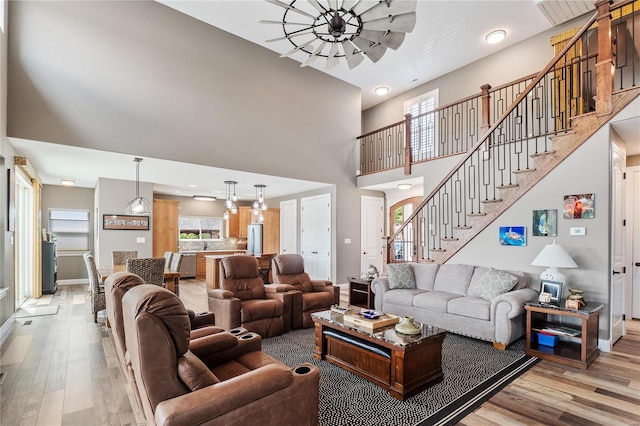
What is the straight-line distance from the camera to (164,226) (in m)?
8.98

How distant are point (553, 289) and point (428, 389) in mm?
2116

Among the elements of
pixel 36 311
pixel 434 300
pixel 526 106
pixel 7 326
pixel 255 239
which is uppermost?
pixel 526 106

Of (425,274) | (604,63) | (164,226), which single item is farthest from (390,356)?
(164,226)

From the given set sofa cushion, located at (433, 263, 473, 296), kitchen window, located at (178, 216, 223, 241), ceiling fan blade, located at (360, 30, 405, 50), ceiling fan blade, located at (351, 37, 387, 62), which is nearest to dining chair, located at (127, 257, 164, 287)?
ceiling fan blade, located at (351, 37, 387, 62)

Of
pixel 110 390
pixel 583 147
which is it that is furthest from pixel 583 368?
pixel 110 390

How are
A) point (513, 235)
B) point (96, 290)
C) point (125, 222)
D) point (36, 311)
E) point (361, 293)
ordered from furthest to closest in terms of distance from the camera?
point (125, 222), point (361, 293), point (36, 311), point (96, 290), point (513, 235)

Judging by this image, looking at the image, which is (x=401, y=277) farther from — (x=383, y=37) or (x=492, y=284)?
(x=383, y=37)

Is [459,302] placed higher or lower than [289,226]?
lower

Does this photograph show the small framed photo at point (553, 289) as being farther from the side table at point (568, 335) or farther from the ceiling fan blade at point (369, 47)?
the ceiling fan blade at point (369, 47)

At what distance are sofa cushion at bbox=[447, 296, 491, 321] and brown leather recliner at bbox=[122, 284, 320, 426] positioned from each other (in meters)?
2.88

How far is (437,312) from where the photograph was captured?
4305mm

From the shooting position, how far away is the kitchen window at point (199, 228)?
424 inches

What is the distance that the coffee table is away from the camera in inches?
105

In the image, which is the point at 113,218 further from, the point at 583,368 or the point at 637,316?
the point at 637,316
